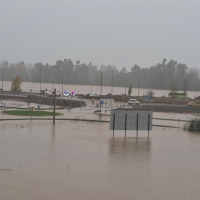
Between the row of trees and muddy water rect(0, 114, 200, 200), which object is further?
the row of trees

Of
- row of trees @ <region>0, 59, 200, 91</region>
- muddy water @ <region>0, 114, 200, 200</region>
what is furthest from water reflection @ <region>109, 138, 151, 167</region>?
row of trees @ <region>0, 59, 200, 91</region>

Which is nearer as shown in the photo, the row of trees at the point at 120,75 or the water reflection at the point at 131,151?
the water reflection at the point at 131,151

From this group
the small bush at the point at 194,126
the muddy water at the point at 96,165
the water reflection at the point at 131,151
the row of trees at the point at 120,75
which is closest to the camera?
the muddy water at the point at 96,165

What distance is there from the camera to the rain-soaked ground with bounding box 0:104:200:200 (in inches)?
447

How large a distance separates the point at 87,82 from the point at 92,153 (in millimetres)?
112600

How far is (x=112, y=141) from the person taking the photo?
64.8 feet

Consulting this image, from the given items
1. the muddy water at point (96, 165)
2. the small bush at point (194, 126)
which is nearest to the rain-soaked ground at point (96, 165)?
the muddy water at point (96, 165)

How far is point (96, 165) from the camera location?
1443 centimetres

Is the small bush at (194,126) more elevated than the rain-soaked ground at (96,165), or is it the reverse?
the small bush at (194,126)

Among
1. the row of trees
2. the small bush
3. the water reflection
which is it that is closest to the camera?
the water reflection

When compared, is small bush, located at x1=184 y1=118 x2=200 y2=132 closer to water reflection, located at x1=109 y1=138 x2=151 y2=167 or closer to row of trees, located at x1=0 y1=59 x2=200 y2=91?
water reflection, located at x1=109 y1=138 x2=151 y2=167

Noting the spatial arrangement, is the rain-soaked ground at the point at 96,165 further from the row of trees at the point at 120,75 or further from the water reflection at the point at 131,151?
the row of trees at the point at 120,75

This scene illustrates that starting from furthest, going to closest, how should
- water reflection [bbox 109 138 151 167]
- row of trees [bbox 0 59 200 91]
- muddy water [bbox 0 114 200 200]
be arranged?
row of trees [bbox 0 59 200 91]
water reflection [bbox 109 138 151 167]
muddy water [bbox 0 114 200 200]

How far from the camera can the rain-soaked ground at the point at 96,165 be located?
11352 millimetres
